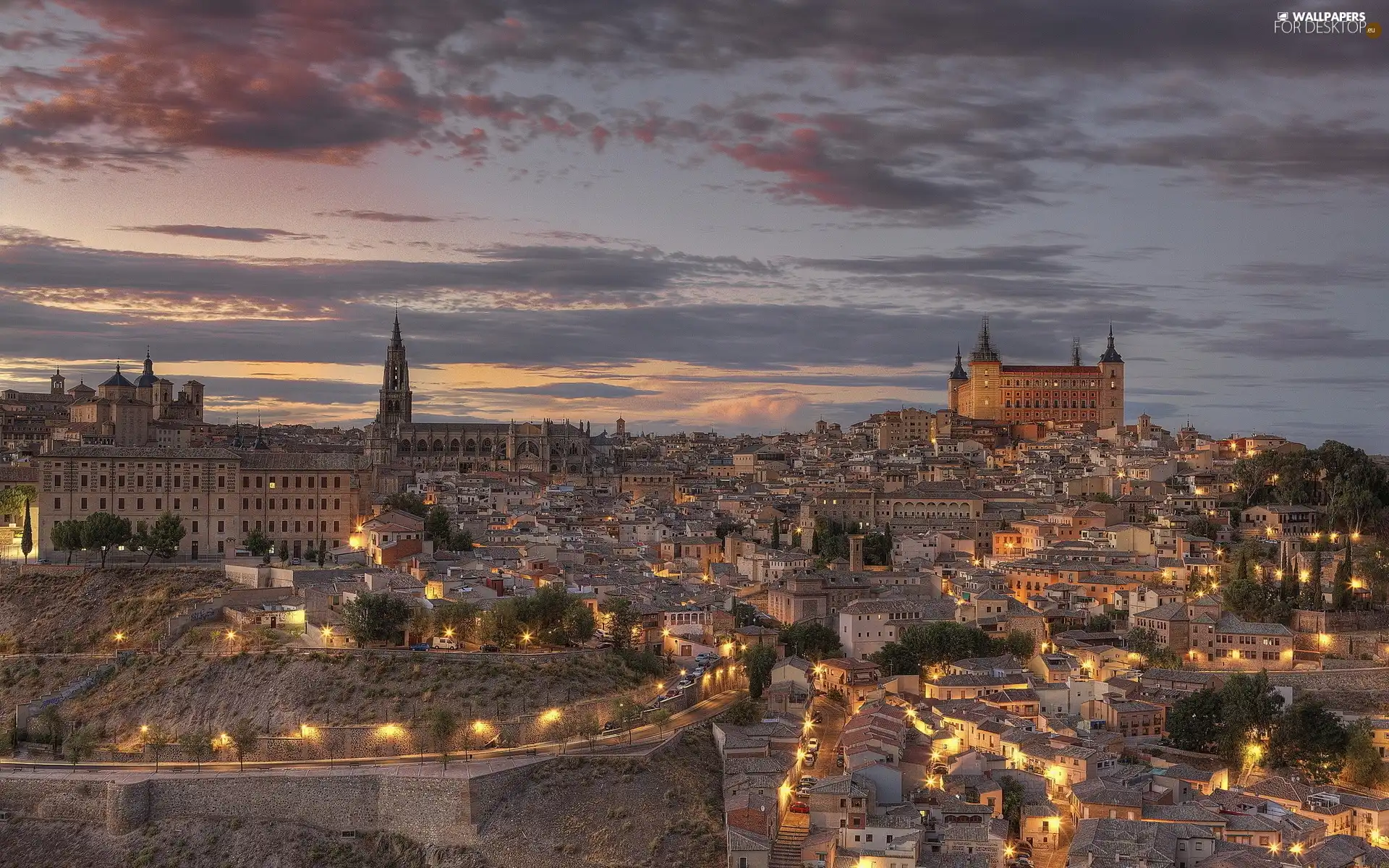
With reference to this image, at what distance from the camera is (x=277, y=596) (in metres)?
38.8


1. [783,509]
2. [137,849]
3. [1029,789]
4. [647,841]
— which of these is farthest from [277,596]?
[783,509]

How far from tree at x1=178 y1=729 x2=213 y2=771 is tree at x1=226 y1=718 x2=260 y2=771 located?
1.64 ft

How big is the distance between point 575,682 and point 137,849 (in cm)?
976

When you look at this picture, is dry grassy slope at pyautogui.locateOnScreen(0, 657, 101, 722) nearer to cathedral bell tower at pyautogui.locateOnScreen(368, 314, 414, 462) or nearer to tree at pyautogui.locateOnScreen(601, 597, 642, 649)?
tree at pyautogui.locateOnScreen(601, 597, 642, 649)

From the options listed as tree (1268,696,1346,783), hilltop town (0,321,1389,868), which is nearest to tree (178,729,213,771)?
hilltop town (0,321,1389,868)

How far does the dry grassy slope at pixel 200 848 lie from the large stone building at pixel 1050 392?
71.6 m

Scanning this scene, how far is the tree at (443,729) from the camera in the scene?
3044 cm

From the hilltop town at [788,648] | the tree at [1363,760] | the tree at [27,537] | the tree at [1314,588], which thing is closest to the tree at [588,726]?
the hilltop town at [788,648]

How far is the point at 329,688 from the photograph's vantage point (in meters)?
33.2

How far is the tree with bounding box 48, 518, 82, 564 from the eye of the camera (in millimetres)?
44062

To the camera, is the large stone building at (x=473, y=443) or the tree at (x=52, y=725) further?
the large stone building at (x=473, y=443)

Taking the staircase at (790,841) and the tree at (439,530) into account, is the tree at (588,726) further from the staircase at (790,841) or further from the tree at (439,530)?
the tree at (439,530)

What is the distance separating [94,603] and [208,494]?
7.05 m

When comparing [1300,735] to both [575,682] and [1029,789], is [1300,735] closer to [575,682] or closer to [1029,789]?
[1029,789]
